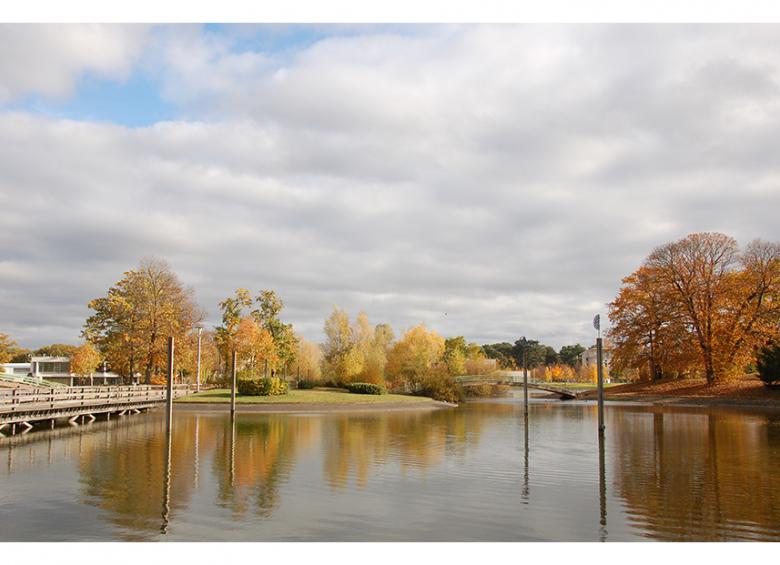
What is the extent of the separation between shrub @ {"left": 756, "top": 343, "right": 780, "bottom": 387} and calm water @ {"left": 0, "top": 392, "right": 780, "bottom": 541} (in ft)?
89.8

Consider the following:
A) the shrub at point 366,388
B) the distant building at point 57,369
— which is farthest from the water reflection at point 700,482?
the distant building at point 57,369

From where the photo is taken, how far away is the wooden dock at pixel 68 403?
25.6 metres

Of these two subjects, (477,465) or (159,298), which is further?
(159,298)

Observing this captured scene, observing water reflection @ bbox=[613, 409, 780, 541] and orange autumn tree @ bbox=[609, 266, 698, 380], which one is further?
orange autumn tree @ bbox=[609, 266, 698, 380]

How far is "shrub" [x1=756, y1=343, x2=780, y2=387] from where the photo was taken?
1966 inches

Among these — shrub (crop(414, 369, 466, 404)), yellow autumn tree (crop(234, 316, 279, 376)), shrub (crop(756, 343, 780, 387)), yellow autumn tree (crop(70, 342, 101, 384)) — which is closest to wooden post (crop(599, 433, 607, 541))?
yellow autumn tree (crop(234, 316, 279, 376))

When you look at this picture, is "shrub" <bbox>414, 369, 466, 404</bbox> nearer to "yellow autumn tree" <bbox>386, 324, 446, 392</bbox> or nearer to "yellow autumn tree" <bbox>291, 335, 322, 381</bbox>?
"yellow autumn tree" <bbox>386, 324, 446, 392</bbox>

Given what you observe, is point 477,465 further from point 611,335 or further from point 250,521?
point 611,335

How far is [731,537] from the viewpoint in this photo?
33.0 feet

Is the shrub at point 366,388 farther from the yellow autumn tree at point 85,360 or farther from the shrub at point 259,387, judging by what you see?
the yellow autumn tree at point 85,360

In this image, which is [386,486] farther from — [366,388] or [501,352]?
[501,352]

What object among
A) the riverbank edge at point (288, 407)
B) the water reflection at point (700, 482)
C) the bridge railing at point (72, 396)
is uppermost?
the bridge railing at point (72, 396)
